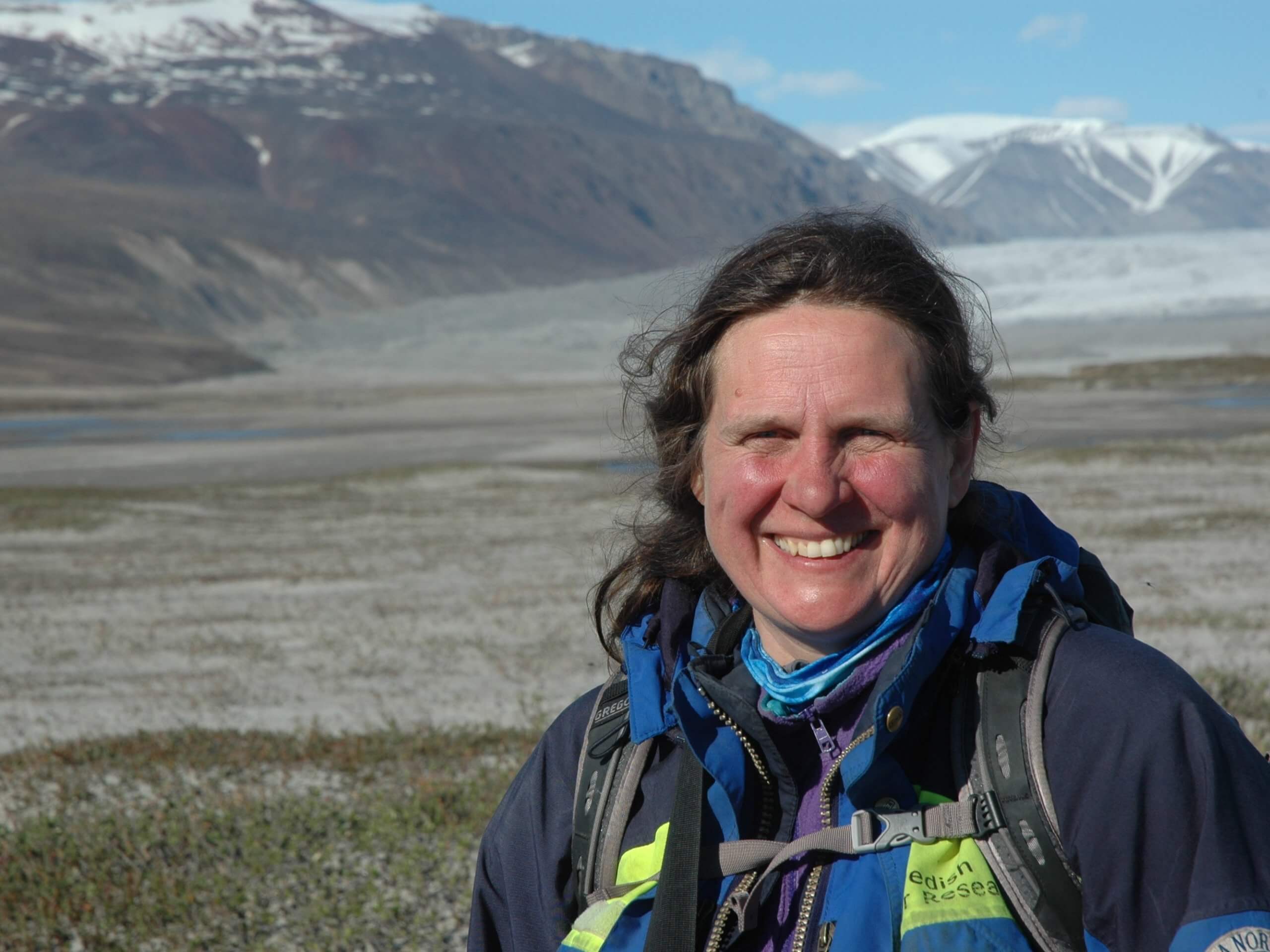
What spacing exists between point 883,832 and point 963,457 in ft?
1.86

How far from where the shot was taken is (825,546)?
1.82m

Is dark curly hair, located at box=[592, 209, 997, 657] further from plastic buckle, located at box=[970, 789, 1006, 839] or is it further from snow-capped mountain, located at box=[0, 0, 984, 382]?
snow-capped mountain, located at box=[0, 0, 984, 382]

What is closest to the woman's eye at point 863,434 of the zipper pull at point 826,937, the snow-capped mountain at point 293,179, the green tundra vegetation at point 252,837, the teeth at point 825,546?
the teeth at point 825,546

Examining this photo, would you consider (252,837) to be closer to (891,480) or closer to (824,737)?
(824,737)

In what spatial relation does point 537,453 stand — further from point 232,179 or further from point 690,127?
point 690,127

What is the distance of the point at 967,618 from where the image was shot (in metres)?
A: 1.74

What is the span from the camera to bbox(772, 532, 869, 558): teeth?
1.82 m

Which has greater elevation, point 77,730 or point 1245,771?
point 1245,771

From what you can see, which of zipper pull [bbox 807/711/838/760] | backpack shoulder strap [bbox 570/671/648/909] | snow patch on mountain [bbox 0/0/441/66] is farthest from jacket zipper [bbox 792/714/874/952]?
snow patch on mountain [bbox 0/0/441/66]

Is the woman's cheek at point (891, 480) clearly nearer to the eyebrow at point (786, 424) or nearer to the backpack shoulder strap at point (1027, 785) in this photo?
the eyebrow at point (786, 424)

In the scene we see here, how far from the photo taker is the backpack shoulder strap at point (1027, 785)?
154 centimetres

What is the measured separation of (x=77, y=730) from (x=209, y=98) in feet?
513

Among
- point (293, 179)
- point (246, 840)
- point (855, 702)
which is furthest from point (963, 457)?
point (293, 179)

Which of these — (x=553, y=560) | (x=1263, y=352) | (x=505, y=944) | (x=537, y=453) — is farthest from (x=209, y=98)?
(x=505, y=944)
